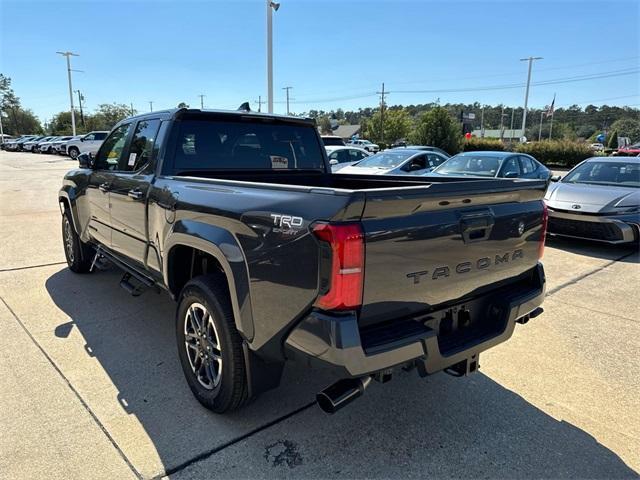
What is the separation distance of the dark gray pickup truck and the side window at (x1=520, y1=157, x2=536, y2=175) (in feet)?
27.1


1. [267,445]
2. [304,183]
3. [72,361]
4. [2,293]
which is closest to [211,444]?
[267,445]

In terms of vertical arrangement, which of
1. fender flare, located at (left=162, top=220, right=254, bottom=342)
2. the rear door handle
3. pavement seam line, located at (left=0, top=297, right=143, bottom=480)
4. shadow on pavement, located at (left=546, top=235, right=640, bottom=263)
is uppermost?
the rear door handle

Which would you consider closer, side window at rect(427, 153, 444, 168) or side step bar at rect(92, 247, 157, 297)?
side step bar at rect(92, 247, 157, 297)

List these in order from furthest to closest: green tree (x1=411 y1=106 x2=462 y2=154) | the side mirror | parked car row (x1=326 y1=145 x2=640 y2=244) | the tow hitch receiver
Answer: green tree (x1=411 y1=106 x2=462 y2=154) → parked car row (x1=326 y1=145 x2=640 y2=244) → the side mirror → the tow hitch receiver

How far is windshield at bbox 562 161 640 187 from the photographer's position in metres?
8.23

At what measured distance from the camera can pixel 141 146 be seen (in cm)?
400

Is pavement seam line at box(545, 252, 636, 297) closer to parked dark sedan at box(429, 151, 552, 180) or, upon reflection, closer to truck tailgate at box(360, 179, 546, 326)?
truck tailgate at box(360, 179, 546, 326)

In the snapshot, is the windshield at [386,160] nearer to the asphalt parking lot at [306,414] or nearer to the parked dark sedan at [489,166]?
the parked dark sedan at [489,166]

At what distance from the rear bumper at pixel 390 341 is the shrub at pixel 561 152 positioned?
33550 millimetres

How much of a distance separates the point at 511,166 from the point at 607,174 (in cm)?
230

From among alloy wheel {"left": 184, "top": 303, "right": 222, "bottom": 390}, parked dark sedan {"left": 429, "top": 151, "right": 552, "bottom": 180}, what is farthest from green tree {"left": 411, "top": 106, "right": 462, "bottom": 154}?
alloy wheel {"left": 184, "top": 303, "right": 222, "bottom": 390}

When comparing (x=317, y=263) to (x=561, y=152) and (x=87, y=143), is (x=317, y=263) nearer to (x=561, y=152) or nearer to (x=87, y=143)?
(x=87, y=143)

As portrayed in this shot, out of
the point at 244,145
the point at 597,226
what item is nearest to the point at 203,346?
the point at 244,145

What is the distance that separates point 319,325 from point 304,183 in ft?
8.11
